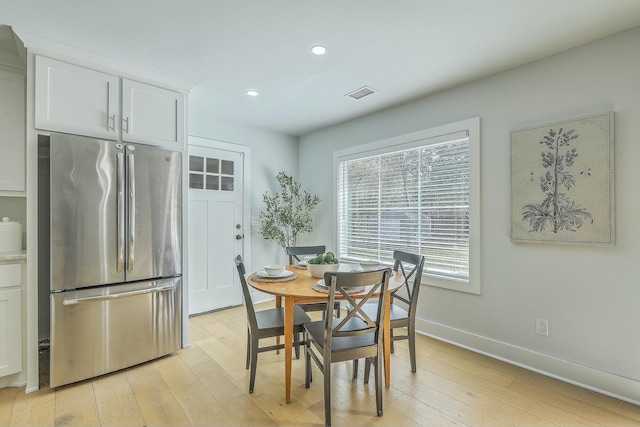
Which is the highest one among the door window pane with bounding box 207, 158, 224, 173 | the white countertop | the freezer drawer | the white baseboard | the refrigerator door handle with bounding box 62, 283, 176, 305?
the door window pane with bounding box 207, 158, 224, 173

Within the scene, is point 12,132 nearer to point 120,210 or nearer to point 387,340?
point 120,210

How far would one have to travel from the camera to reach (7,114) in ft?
8.12

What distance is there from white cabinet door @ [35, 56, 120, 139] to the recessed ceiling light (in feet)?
5.27

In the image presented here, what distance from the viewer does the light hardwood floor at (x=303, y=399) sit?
1.89 m

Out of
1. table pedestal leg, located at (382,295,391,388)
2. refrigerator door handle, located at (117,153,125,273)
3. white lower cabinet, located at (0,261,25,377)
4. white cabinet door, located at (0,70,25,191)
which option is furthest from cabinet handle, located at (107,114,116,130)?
table pedestal leg, located at (382,295,391,388)

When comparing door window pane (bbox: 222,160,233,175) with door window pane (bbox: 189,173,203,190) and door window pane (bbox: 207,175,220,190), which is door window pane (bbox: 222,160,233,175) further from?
door window pane (bbox: 189,173,203,190)

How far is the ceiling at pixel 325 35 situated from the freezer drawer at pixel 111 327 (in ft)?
6.06

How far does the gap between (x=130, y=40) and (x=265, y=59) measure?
96 cm

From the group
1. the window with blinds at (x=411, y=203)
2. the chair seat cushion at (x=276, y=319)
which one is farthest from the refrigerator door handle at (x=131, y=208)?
the window with blinds at (x=411, y=203)

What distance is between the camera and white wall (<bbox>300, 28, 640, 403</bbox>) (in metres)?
2.09

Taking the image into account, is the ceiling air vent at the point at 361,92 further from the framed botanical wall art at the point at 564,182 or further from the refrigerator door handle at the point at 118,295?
the refrigerator door handle at the point at 118,295

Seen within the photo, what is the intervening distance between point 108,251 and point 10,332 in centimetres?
82

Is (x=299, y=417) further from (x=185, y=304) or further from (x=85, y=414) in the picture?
(x=185, y=304)

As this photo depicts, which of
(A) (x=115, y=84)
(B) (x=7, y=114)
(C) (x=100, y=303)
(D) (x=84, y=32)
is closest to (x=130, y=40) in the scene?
(D) (x=84, y=32)
